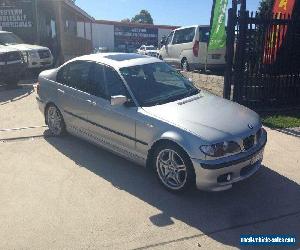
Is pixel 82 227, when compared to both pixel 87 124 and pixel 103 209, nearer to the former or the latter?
pixel 103 209

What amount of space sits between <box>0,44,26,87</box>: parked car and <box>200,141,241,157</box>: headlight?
9382 mm

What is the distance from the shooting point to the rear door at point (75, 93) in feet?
19.7

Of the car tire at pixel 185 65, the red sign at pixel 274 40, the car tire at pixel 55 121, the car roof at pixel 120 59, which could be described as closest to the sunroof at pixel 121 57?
the car roof at pixel 120 59

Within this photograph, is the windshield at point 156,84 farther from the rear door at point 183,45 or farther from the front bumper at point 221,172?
the rear door at point 183,45

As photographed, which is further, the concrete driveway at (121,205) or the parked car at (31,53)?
the parked car at (31,53)

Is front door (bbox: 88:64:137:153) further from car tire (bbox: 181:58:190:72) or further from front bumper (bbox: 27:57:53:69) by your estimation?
front bumper (bbox: 27:57:53:69)

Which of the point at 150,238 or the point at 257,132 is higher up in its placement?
the point at 257,132

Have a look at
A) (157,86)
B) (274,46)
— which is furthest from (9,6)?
(157,86)

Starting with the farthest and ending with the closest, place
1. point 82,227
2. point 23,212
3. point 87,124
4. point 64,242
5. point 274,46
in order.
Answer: point 274,46, point 87,124, point 23,212, point 82,227, point 64,242

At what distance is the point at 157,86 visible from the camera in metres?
5.61

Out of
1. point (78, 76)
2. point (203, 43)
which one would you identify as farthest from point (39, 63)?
point (78, 76)

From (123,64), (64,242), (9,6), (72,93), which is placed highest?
(9,6)

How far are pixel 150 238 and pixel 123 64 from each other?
9.54 ft

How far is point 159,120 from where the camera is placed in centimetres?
474
